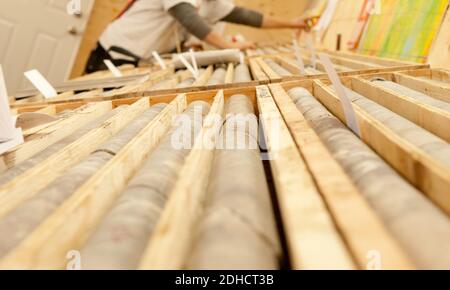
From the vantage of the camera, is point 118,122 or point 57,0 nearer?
point 118,122

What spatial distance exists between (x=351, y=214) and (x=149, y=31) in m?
3.76

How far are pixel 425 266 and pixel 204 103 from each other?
1224 millimetres

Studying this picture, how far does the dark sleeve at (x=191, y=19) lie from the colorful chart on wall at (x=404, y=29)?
133 cm

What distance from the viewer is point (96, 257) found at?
0.58 m

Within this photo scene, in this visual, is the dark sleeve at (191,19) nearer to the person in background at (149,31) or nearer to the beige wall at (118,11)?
the person in background at (149,31)

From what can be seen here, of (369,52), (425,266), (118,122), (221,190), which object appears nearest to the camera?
(425,266)

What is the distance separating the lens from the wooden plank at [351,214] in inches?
20.0

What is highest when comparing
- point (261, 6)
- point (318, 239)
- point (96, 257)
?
point (261, 6)

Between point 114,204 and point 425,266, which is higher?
point 425,266

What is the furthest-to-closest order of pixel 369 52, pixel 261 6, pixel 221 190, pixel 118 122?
pixel 261 6
pixel 369 52
pixel 118 122
pixel 221 190

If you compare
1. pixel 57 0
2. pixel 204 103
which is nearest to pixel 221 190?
pixel 204 103

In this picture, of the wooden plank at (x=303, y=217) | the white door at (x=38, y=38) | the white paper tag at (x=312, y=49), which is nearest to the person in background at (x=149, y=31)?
the white door at (x=38, y=38)

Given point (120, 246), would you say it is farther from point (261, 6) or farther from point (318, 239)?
point (261, 6)

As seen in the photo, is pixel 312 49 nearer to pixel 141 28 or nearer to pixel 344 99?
pixel 344 99
